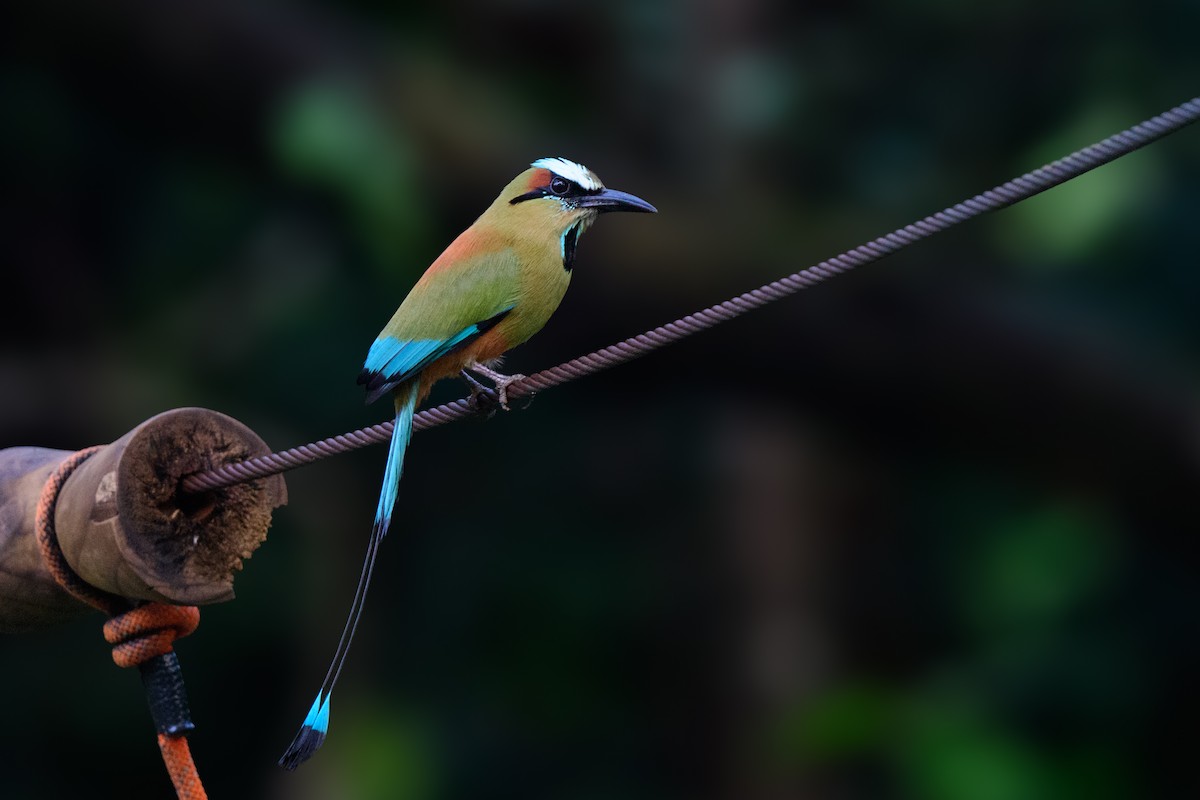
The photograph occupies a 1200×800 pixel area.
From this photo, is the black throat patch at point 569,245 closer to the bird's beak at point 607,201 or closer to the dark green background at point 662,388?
the bird's beak at point 607,201

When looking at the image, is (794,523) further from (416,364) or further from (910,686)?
(416,364)

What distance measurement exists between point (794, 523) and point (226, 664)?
103 inches

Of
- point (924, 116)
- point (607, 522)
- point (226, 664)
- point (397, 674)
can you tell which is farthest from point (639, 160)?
point (226, 664)

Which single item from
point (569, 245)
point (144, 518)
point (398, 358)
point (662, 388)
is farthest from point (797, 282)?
point (662, 388)

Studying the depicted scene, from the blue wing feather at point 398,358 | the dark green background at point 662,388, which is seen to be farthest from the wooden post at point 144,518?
the dark green background at point 662,388

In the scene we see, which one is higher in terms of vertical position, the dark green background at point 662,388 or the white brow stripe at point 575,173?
the white brow stripe at point 575,173

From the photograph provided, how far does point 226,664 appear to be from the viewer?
7141mm

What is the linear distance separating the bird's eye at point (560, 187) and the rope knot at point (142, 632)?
5.14 feet

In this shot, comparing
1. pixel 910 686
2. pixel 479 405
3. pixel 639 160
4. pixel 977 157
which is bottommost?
pixel 910 686

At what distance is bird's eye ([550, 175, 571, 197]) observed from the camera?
12.0 feet

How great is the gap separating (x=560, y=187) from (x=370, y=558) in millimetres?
1336

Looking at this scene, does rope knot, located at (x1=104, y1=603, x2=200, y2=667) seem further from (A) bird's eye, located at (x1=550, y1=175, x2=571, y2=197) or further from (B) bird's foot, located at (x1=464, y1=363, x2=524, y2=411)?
(A) bird's eye, located at (x1=550, y1=175, x2=571, y2=197)

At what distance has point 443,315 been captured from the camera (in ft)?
11.0

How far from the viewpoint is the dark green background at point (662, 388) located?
5562mm
